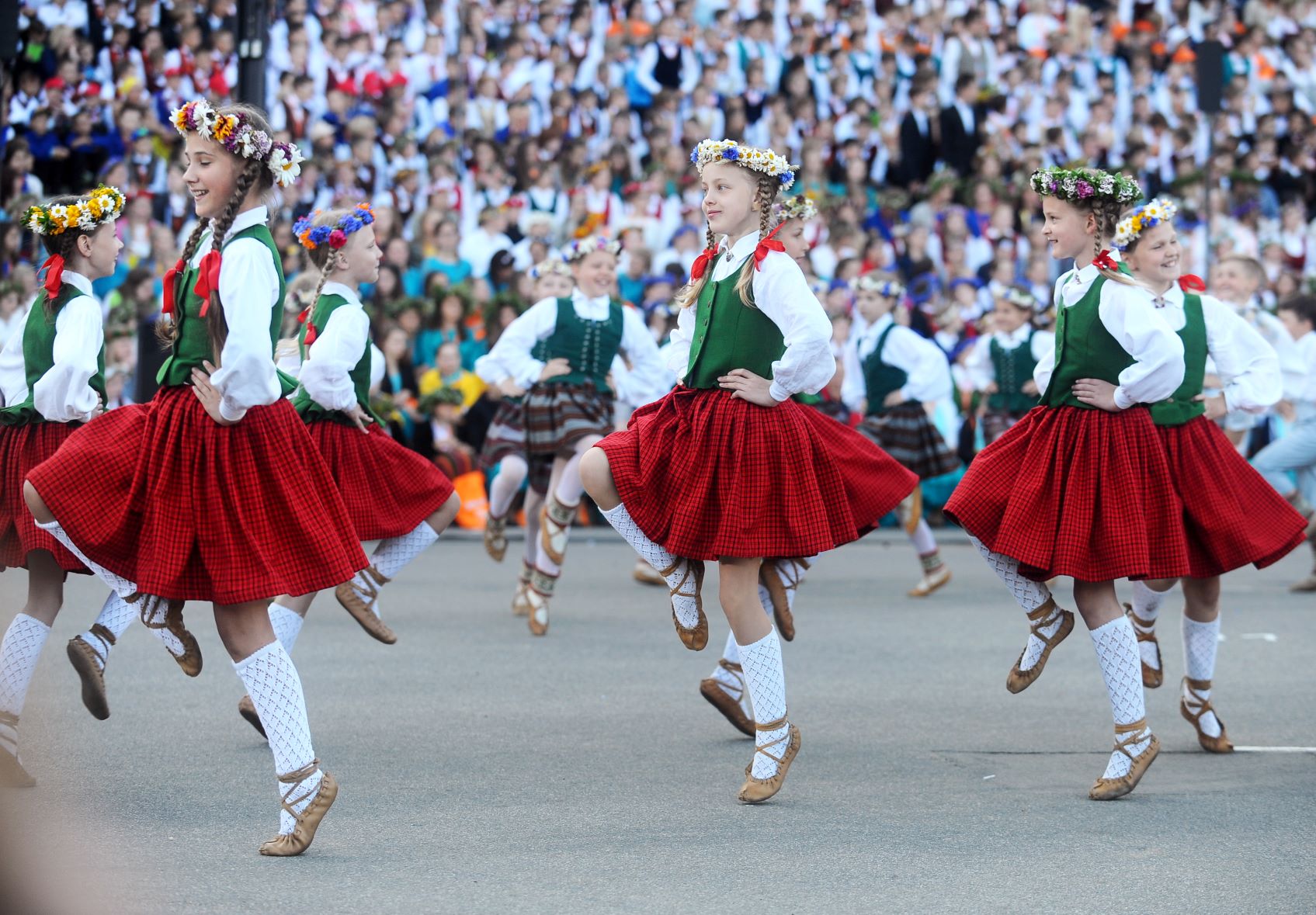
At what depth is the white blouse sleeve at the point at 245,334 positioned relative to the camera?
4039mm

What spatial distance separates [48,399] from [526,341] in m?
3.75

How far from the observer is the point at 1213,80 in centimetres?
1453

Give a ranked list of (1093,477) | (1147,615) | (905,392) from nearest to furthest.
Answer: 1. (1093,477)
2. (1147,615)
3. (905,392)

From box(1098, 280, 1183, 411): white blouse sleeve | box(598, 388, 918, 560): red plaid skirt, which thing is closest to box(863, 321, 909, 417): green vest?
box(1098, 280, 1183, 411): white blouse sleeve

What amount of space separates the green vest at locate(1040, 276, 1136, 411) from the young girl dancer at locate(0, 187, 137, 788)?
2833mm

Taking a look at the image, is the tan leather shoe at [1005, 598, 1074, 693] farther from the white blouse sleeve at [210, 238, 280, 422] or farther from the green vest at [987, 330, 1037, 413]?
the green vest at [987, 330, 1037, 413]

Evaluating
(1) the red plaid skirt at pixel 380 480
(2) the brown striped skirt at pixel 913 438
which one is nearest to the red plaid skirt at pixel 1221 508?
(1) the red plaid skirt at pixel 380 480

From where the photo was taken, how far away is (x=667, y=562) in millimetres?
4914

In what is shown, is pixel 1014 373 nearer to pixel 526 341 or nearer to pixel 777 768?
pixel 526 341

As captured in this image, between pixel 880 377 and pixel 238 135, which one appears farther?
pixel 880 377

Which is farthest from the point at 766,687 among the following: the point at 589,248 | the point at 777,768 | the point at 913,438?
the point at 913,438

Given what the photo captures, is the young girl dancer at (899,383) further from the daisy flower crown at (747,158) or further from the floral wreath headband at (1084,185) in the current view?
the daisy flower crown at (747,158)

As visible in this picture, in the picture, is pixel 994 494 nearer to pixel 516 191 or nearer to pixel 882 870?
pixel 882 870

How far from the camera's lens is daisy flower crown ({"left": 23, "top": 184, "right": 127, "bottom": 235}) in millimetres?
5258
